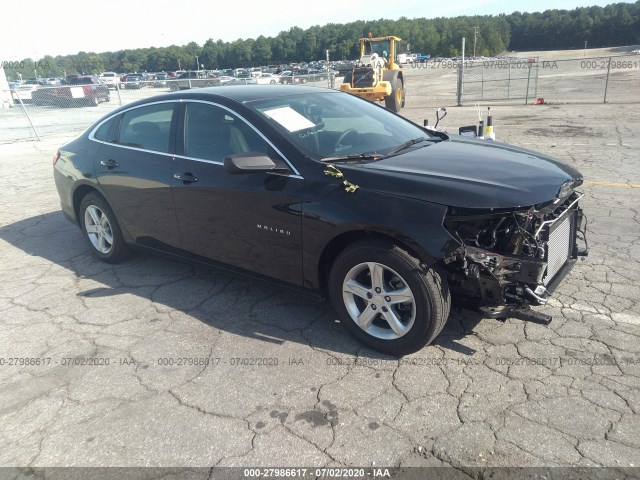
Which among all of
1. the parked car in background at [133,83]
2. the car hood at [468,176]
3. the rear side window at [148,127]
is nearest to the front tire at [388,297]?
the car hood at [468,176]

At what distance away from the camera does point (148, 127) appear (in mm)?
4391

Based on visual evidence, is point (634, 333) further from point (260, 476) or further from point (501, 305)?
point (260, 476)

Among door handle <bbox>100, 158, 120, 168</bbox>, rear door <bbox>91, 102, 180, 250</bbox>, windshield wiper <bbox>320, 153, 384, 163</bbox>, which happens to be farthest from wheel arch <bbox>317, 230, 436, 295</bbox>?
door handle <bbox>100, 158, 120, 168</bbox>

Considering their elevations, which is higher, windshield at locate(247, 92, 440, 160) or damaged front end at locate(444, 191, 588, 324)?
windshield at locate(247, 92, 440, 160)

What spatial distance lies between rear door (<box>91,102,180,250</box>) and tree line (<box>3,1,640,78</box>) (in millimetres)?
93217

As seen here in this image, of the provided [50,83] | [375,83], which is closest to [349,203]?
[375,83]

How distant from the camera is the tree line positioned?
316ft

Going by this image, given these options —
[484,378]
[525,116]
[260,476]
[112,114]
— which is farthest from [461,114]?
[260,476]

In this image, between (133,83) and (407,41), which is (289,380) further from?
(407,41)

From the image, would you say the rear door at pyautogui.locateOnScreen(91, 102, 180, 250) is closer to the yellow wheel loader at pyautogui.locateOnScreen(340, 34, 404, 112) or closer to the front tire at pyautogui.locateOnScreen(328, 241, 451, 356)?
the front tire at pyautogui.locateOnScreen(328, 241, 451, 356)

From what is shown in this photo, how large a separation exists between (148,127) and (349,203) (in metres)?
2.31

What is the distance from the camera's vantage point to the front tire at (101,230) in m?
4.80

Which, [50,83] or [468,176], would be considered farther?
[50,83]

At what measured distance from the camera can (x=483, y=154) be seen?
11.8 ft
